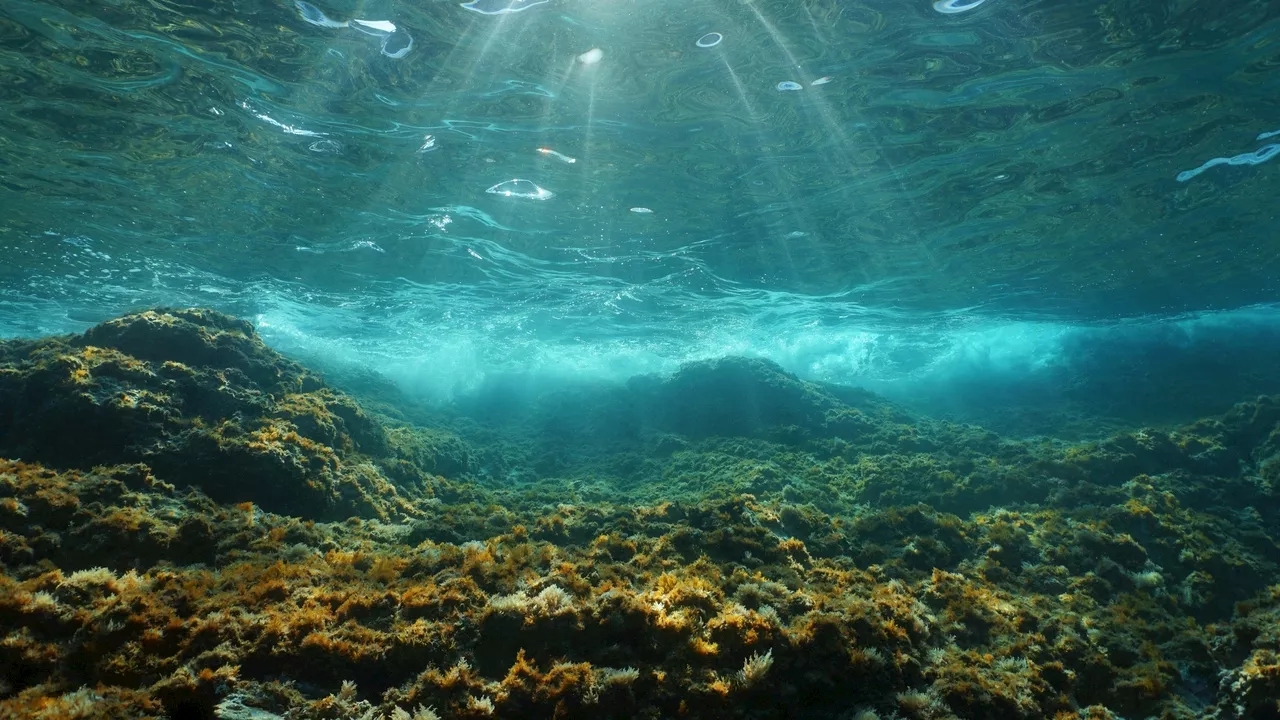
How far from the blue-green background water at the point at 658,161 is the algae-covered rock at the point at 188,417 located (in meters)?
5.29

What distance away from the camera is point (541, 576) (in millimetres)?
6516

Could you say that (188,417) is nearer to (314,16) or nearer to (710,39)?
(314,16)

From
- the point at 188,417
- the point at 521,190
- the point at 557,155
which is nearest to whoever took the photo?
the point at 188,417

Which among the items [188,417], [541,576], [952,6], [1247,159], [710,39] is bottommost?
[541,576]

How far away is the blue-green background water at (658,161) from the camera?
9562mm

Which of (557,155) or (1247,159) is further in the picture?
(1247,159)

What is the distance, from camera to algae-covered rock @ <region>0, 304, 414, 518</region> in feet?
27.1

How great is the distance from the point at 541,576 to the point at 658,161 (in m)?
11.1

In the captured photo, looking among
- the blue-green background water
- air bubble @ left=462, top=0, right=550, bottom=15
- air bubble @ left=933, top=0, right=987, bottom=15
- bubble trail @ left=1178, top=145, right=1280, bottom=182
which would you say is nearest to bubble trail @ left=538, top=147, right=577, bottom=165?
the blue-green background water

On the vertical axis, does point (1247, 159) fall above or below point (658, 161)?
below

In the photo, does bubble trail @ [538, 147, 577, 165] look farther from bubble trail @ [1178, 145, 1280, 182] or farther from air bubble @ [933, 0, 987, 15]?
bubble trail @ [1178, 145, 1280, 182]

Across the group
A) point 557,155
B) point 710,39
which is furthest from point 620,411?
point 710,39

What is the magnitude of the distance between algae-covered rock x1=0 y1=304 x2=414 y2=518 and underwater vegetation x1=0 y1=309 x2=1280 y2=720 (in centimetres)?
5

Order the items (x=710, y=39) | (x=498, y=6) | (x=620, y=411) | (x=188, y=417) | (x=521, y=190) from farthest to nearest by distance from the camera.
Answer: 1. (x=620, y=411)
2. (x=521, y=190)
3. (x=710, y=39)
4. (x=188, y=417)
5. (x=498, y=6)
